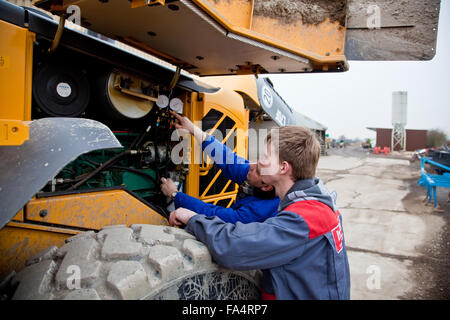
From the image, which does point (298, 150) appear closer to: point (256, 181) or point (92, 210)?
point (256, 181)

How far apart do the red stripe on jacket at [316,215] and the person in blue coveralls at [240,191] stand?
1.62ft

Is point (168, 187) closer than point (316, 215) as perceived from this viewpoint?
Answer: No

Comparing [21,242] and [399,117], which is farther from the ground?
[399,117]

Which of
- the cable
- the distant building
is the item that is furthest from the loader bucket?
the distant building

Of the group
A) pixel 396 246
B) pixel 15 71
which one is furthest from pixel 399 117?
pixel 15 71

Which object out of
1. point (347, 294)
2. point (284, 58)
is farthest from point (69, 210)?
point (284, 58)

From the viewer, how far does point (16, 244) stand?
4.67 feet

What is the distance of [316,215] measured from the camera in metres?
1.25

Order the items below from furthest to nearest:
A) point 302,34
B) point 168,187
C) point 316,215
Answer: point 168,187
point 302,34
point 316,215

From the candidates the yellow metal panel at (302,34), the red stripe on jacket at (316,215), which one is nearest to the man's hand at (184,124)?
the yellow metal panel at (302,34)

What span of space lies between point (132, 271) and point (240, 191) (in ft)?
4.59

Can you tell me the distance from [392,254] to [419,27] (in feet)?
10.6

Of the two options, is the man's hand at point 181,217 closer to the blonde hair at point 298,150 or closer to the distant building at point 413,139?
the blonde hair at point 298,150

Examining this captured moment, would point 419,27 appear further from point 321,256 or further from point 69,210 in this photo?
point 69,210
